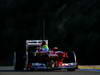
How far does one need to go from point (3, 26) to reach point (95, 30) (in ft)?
28.4

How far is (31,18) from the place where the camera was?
113 feet

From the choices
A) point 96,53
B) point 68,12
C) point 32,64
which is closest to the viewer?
point 32,64

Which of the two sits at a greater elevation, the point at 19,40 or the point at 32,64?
the point at 19,40

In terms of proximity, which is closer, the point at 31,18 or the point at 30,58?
the point at 30,58

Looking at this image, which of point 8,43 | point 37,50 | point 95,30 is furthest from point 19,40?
point 37,50

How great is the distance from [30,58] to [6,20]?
16.1m

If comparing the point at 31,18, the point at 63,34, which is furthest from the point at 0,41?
the point at 63,34

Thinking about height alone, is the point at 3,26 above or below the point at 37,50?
above

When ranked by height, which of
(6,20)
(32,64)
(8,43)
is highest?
(6,20)

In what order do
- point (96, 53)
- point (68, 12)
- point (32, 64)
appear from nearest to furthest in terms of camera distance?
1. point (32, 64)
2. point (96, 53)
3. point (68, 12)

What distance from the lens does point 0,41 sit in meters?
33.5

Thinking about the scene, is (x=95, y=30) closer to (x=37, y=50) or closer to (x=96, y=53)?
(x=96, y=53)

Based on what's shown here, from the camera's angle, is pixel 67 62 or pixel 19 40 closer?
pixel 67 62

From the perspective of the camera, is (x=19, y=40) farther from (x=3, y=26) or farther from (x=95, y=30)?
(x=95, y=30)
